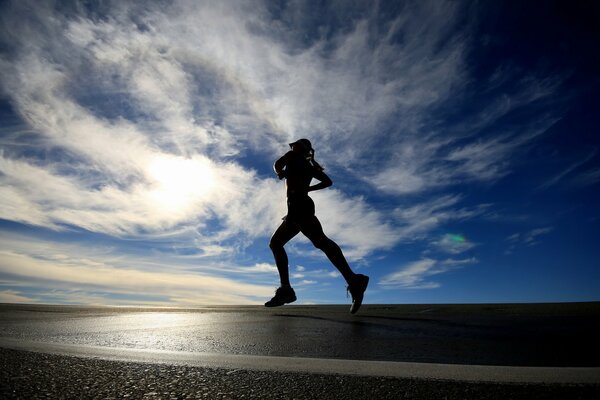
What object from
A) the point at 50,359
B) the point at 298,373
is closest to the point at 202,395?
the point at 298,373

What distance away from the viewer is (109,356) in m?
2.00

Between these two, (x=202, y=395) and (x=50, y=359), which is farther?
(x=50, y=359)

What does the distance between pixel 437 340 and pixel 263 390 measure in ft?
6.32

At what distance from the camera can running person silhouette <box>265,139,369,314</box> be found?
18.7 feet

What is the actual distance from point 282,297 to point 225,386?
14.5 feet

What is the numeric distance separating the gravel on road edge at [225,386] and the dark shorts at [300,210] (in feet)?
13.7

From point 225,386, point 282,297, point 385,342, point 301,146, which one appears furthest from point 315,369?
point 301,146

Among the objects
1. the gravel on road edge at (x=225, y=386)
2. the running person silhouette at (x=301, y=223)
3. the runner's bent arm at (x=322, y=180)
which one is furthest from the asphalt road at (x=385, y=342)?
the runner's bent arm at (x=322, y=180)

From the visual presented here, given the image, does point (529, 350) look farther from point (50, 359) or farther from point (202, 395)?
point (50, 359)

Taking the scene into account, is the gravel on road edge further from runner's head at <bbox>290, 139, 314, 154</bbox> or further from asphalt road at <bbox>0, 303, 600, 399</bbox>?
runner's head at <bbox>290, 139, 314, 154</bbox>

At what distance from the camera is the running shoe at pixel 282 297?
5.76m

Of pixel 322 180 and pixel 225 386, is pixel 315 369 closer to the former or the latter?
pixel 225 386

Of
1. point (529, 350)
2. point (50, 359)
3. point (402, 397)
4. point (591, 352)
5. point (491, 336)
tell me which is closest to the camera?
point (402, 397)

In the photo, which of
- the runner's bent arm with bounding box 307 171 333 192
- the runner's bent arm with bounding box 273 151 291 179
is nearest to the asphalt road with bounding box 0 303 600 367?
the runner's bent arm with bounding box 307 171 333 192
